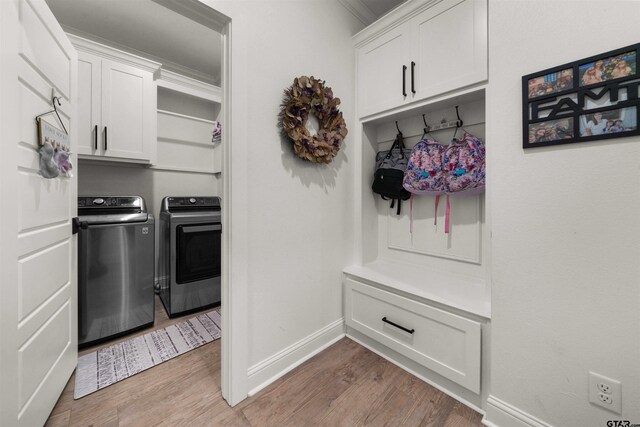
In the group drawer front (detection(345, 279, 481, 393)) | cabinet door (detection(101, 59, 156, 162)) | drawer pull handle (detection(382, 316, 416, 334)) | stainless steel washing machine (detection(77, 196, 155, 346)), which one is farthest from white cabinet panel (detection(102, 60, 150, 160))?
drawer pull handle (detection(382, 316, 416, 334))

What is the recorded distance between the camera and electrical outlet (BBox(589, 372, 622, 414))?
93cm

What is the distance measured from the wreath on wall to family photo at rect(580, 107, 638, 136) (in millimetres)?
1198

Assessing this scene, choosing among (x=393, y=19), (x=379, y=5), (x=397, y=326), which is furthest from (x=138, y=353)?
(x=379, y=5)

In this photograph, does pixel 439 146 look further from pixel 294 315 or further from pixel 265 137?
pixel 294 315

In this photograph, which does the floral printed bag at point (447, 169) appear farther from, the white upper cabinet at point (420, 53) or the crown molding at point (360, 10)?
the crown molding at point (360, 10)

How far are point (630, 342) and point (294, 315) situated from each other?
59.1 inches

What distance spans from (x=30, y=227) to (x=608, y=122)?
230 cm

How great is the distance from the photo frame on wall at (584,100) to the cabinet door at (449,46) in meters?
0.32

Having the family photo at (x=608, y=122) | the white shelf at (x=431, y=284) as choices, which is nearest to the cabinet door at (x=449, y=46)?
the family photo at (x=608, y=122)

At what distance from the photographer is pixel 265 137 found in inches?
57.4

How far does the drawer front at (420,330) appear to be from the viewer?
131cm

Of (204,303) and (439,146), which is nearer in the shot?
(439,146)

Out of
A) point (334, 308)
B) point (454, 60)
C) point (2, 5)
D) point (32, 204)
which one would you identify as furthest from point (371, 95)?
point (32, 204)

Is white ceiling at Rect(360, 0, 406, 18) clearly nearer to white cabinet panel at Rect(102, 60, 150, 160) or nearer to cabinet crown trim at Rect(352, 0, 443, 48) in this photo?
cabinet crown trim at Rect(352, 0, 443, 48)
